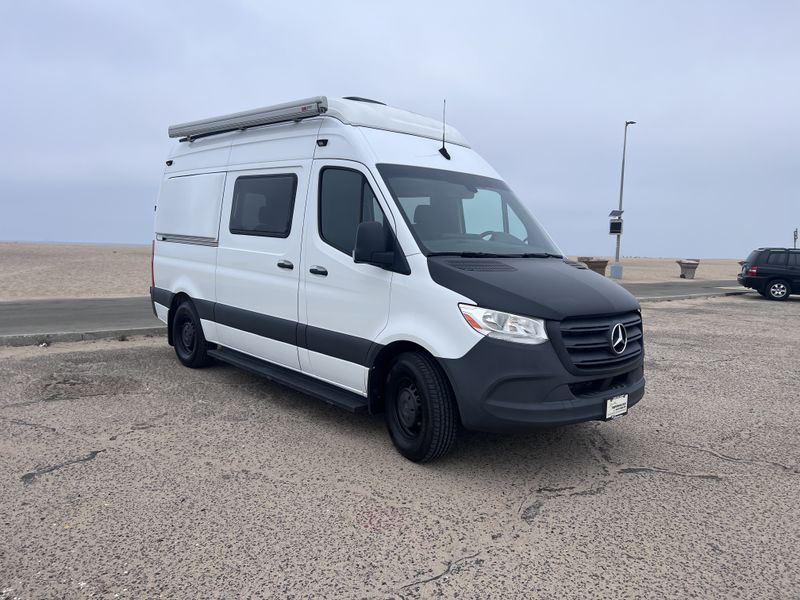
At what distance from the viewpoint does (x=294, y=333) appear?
5410 millimetres

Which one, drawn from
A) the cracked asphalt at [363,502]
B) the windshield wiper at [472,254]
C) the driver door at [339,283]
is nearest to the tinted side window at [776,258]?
the cracked asphalt at [363,502]

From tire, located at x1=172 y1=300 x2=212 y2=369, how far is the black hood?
385 cm

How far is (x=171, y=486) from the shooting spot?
157 inches

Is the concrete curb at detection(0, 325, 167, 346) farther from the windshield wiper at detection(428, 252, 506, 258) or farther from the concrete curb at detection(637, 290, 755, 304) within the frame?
the concrete curb at detection(637, 290, 755, 304)

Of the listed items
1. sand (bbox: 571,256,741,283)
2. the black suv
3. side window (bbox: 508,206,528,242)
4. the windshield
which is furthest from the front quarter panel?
sand (bbox: 571,256,741,283)

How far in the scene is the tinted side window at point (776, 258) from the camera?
20.3 m

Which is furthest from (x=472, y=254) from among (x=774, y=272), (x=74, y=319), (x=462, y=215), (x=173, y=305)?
(x=774, y=272)

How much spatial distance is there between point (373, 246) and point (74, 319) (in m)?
8.28

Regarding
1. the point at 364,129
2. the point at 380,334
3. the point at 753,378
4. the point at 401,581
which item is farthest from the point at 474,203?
the point at 753,378

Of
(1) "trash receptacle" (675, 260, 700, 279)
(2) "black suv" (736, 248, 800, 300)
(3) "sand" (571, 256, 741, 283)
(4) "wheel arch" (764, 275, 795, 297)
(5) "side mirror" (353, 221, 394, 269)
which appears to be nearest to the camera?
(5) "side mirror" (353, 221, 394, 269)

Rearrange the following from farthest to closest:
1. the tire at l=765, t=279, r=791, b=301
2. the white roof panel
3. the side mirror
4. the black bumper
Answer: the tire at l=765, t=279, r=791, b=301 → the white roof panel → the side mirror → the black bumper

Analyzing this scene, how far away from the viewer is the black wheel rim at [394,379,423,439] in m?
4.37

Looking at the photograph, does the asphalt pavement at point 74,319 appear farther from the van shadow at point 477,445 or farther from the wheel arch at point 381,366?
the wheel arch at point 381,366

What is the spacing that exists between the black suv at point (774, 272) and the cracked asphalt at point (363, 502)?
16.4 metres
